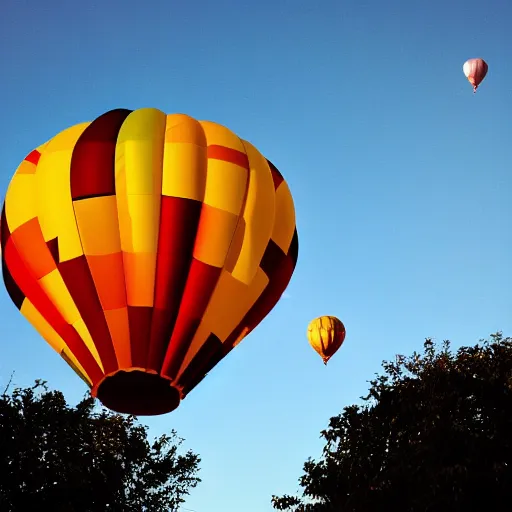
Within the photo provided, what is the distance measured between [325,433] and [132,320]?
11.9 metres

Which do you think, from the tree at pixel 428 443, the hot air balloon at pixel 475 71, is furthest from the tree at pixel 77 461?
the hot air balloon at pixel 475 71

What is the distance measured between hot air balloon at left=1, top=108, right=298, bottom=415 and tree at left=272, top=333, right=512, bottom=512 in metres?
7.81

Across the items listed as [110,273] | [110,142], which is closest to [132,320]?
[110,273]

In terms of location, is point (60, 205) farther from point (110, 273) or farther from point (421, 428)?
point (421, 428)

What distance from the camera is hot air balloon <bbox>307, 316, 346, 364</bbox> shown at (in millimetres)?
26719

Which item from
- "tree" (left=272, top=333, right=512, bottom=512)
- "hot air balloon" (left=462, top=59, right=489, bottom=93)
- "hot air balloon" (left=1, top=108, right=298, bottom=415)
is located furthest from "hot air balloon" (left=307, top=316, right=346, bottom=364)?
"hot air balloon" (left=462, top=59, right=489, bottom=93)

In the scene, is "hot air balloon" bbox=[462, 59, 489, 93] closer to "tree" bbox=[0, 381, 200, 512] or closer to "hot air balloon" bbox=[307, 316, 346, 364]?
"hot air balloon" bbox=[307, 316, 346, 364]

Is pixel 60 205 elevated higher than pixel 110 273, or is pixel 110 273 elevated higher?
pixel 60 205

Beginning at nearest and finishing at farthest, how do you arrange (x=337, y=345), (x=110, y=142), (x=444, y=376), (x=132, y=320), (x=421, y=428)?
(x=132, y=320), (x=110, y=142), (x=421, y=428), (x=444, y=376), (x=337, y=345)

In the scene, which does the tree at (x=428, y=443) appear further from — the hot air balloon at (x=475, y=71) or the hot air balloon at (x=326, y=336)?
the hot air balloon at (x=475, y=71)

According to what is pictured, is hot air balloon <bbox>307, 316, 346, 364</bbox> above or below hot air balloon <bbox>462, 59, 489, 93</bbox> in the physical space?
below

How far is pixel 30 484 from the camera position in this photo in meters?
27.7

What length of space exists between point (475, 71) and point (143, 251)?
20232mm

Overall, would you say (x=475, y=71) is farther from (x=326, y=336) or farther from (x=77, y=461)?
(x=77, y=461)
